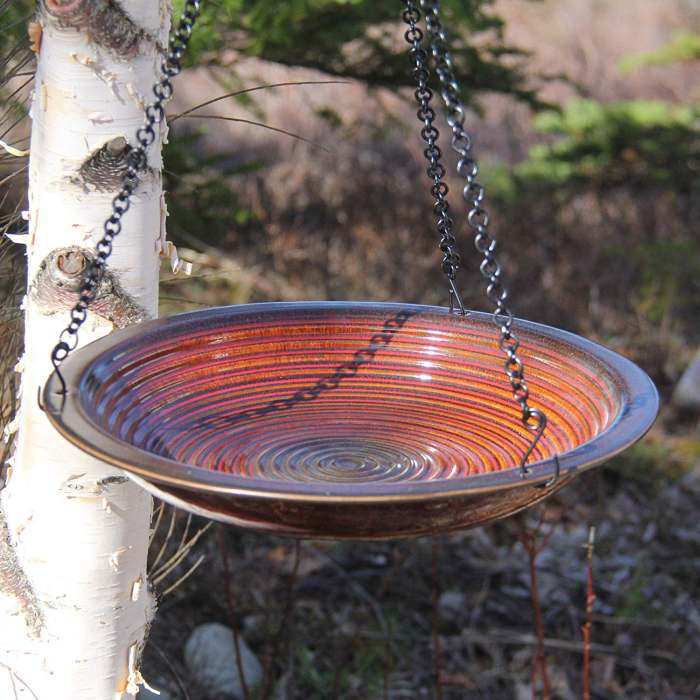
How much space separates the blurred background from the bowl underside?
14.4 inches

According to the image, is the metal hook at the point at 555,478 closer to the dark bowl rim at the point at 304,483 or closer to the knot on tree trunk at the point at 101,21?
the dark bowl rim at the point at 304,483

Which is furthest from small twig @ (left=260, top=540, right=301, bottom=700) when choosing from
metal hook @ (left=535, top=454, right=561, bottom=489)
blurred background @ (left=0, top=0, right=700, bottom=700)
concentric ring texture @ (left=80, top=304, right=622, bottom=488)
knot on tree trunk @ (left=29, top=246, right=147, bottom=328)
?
metal hook @ (left=535, top=454, right=561, bottom=489)

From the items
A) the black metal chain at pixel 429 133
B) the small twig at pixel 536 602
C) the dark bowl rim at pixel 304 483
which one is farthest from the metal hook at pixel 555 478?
the small twig at pixel 536 602

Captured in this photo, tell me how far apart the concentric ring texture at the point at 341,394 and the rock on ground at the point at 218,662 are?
4.63 ft

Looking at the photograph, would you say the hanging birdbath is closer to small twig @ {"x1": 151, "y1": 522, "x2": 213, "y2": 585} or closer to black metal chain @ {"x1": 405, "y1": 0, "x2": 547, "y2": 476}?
black metal chain @ {"x1": 405, "y1": 0, "x2": 547, "y2": 476}

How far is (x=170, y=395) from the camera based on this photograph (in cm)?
158

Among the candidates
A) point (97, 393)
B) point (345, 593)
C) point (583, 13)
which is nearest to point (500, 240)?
point (345, 593)

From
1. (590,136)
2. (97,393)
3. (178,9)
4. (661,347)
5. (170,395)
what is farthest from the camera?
(590,136)

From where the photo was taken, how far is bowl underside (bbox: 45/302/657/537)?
113cm

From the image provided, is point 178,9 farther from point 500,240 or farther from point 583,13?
point 583,13

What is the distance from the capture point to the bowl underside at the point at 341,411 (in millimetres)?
1128

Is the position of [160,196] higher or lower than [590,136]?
higher

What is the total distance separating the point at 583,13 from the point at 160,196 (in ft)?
32.5

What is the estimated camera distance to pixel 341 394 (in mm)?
1748
